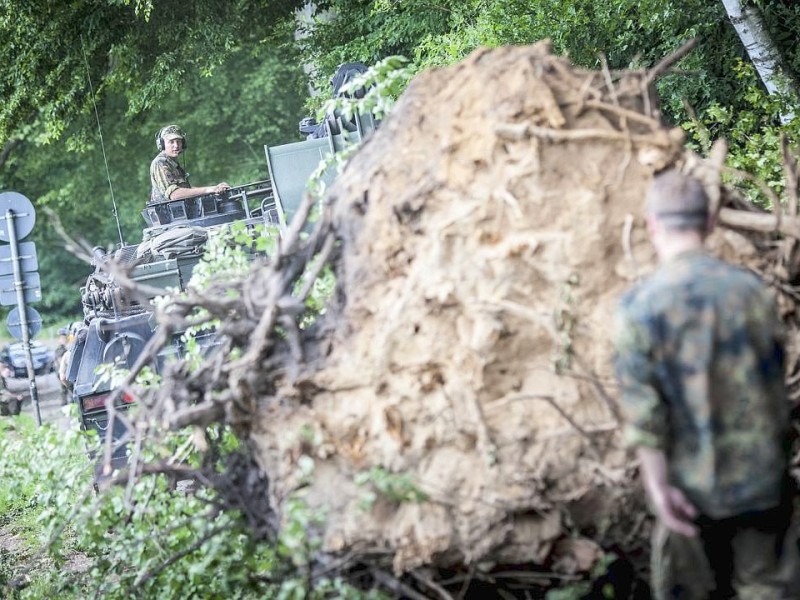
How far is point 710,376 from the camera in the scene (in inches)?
139

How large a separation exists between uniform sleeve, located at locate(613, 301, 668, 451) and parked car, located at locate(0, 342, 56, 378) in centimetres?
2310

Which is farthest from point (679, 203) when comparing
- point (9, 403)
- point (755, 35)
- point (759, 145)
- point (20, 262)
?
point (9, 403)

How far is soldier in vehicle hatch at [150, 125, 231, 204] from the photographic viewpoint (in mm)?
12414

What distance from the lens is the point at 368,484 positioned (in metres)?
4.43

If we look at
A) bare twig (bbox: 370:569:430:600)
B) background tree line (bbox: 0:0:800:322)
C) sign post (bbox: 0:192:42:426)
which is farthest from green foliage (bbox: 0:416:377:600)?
sign post (bbox: 0:192:42:426)

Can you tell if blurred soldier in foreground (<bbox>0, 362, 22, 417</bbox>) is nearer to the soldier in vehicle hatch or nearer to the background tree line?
the background tree line

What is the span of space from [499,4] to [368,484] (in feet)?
30.6

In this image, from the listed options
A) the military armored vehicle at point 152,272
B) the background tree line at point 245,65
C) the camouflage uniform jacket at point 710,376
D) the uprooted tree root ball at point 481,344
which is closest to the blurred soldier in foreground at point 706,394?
the camouflage uniform jacket at point 710,376

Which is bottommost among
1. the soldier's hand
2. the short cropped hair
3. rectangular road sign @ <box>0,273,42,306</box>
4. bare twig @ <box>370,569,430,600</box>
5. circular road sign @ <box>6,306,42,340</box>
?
bare twig @ <box>370,569,430,600</box>

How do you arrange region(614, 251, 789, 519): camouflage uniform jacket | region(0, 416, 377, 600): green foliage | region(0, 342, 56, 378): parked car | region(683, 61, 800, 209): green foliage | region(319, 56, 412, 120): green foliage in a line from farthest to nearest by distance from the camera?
1. region(0, 342, 56, 378): parked car
2. region(683, 61, 800, 209): green foliage
3. region(319, 56, 412, 120): green foliage
4. region(0, 416, 377, 600): green foliage
5. region(614, 251, 789, 519): camouflage uniform jacket

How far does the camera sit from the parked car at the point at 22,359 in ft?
83.8

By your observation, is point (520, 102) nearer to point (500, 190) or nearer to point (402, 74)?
point (500, 190)

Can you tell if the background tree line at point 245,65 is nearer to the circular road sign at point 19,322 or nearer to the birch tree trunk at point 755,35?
the birch tree trunk at point 755,35

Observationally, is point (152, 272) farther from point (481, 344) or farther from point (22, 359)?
point (22, 359)
